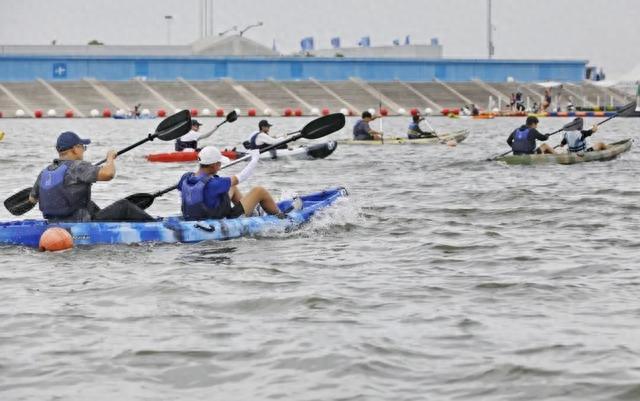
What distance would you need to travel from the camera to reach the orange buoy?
45.8 feet

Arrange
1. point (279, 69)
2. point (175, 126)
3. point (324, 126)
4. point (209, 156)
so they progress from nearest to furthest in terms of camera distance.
Answer: 1. point (209, 156)
2. point (175, 126)
3. point (324, 126)
4. point (279, 69)

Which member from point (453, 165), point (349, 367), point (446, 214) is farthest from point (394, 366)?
point (453, 165)

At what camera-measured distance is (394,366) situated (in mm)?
8789

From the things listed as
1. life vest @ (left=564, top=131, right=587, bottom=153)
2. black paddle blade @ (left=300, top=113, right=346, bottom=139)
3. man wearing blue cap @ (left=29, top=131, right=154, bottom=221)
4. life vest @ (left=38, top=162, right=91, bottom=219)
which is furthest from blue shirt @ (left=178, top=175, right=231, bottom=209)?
life vest @ (left=564, top=131, right=587, bottom=153)

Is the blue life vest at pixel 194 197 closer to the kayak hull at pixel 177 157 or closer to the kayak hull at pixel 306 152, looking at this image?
the kayak hull at pixel 177 157

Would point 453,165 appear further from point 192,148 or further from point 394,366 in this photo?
point 394,366

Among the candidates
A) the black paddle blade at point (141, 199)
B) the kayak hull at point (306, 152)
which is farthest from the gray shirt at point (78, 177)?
the kayak hull at point (306, 152)

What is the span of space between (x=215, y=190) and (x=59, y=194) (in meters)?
1.77

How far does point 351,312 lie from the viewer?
1067 centimetres

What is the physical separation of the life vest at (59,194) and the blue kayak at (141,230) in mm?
193

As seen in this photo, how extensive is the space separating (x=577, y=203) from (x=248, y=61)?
7209cm

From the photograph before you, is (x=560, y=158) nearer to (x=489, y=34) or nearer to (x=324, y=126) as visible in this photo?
(x=324, y=126)

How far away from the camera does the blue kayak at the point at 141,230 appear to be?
1423 centimetres

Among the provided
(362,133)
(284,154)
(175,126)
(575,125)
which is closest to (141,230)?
(175,126)
